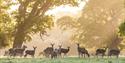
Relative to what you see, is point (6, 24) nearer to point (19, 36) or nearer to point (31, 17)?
point (19, 36)

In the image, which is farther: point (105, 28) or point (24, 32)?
point (105, 28)

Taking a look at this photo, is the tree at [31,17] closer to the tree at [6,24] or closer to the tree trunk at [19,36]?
Answer: the tree trunk at [19,36]

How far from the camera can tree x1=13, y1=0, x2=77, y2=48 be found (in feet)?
198

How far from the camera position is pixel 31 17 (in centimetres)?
6072

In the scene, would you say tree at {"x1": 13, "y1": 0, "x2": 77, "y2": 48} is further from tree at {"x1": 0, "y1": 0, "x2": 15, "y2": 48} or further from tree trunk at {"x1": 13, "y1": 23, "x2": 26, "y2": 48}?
tree at {"x1": 0, "y1": 0, "x2": 15, "y2": 48}

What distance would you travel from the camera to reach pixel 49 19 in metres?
63.3

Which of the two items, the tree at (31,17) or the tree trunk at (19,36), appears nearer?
the tree trunk at (19,36)

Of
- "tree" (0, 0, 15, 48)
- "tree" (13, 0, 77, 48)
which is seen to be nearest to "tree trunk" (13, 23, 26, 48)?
"tree" (13, 0, 77, 48)

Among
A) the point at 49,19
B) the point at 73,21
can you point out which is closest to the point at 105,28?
the point at 73,21

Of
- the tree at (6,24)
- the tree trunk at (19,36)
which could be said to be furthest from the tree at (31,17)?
the tree at (6,24)

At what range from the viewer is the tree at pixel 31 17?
6038 cm

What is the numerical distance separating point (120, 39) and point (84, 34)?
667cm

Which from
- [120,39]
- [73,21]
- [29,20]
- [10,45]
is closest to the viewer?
[29,20]

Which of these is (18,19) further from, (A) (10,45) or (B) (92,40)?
(B) (92,40)
